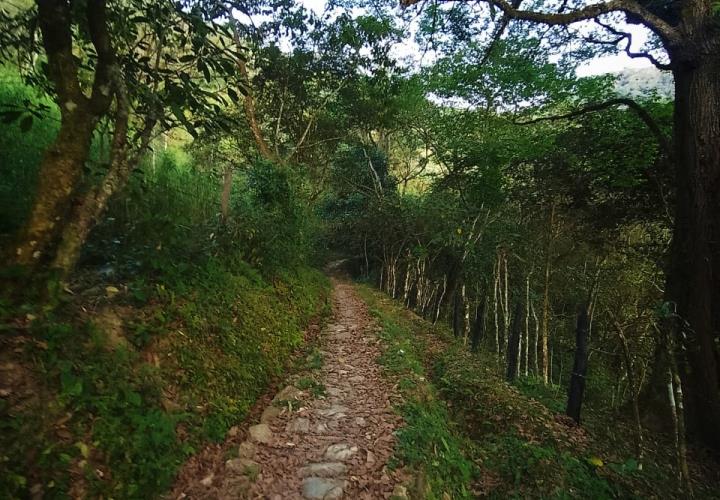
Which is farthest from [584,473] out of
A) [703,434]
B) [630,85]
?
[630,85]

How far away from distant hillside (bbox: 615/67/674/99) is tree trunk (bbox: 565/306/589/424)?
13.8 feet

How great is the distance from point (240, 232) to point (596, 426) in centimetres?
623

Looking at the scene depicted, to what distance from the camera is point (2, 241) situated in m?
3.07

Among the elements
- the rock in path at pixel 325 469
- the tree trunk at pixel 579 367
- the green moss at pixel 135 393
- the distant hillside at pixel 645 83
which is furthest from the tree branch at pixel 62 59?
the distant hillside at pixel 645 83

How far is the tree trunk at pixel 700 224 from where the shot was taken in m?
4.55

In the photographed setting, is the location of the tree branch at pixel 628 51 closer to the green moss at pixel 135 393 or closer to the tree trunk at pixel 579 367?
the tree trunk at pixel 579 367

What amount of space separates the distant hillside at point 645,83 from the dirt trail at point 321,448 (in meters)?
6.69

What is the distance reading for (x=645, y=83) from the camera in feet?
22.7

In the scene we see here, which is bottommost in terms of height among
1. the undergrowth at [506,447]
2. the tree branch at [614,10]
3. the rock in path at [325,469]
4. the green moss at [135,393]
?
the undergrowth at [506,447]

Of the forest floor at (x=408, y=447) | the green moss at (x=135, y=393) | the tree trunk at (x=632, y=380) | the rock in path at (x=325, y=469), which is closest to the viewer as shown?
the green moss at (x=135, y=393)

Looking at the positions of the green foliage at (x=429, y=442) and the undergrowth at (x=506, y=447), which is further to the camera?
the undergrowth at (x=506, y=447)

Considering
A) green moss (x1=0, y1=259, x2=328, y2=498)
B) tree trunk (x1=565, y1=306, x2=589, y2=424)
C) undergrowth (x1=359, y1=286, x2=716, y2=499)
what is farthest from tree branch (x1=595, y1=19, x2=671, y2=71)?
green moss (x1=0, y1=259, x2=328, y2=498)

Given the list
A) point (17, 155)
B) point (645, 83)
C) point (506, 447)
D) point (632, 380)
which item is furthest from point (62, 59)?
point (645, 83)

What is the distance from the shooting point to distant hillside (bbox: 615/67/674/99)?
642 centimetres
